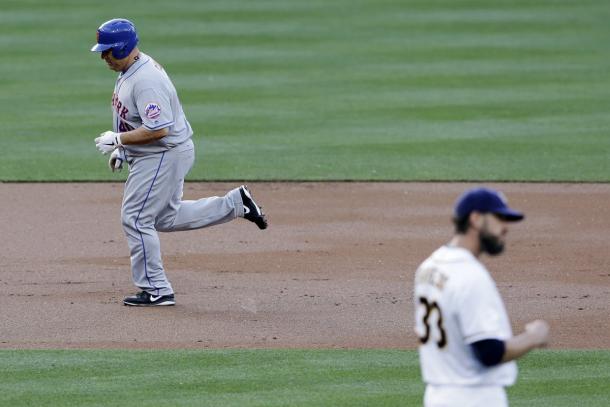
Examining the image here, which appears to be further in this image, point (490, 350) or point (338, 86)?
point (338, 86)

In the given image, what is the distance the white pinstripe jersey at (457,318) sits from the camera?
4.83 meters

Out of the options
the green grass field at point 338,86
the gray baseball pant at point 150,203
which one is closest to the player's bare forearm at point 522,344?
the gray baseball pant at point 150,203

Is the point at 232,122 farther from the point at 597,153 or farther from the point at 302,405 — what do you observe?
the point at 302,405

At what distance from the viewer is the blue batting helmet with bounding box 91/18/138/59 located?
9008 mm

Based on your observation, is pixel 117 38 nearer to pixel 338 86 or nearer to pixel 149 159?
pixel 149 159

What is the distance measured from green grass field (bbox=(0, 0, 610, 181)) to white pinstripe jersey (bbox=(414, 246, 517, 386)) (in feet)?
30.8

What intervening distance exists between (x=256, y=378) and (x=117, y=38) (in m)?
2.84

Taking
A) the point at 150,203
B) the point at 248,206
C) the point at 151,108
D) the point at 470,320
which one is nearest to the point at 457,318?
the point at 470,320

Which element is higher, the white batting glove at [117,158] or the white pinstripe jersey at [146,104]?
the white pinstripe jersey at [146,104]

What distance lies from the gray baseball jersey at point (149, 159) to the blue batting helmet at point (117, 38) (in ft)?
0.50

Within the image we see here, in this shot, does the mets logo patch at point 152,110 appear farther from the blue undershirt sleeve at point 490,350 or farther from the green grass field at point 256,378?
the blue undershirt sleeve at point 490,350

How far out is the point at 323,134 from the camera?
16.7 meters

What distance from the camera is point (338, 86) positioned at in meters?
20.0

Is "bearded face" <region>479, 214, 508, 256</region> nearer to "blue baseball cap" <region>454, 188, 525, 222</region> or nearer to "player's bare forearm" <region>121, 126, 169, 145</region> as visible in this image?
"blue baseball cap" <region>454, 188, 525, 222</region>
